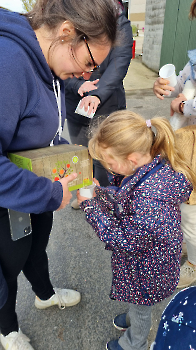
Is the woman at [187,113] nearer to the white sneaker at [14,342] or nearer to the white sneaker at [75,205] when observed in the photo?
the white sneaker at [14,342]

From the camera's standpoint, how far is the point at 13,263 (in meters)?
1.29

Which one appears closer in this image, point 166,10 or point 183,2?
point 183,2

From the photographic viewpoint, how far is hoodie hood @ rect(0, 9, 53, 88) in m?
0.90

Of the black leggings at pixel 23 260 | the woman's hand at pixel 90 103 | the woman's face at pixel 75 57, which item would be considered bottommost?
the black leggings at pixel 23 260

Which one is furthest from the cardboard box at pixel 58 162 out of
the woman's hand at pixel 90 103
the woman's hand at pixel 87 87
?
the woman's hand at pixel 87 87

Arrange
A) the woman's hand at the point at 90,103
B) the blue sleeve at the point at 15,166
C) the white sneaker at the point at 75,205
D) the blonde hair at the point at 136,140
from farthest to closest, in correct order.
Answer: the white sneaker at the point at 75,205, the woman's hand at the point at 90,103, the blonde hair at the point at 136,140, the blue sleeve at the point at 15,166

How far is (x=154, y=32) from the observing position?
9984 mm

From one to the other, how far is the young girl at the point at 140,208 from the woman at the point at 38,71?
0.28 metres

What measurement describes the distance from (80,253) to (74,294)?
479 millimetres

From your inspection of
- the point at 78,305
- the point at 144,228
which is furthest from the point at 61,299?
the point at 144,228

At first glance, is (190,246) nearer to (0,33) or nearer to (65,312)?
(65,312)

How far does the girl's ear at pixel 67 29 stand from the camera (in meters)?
0.96

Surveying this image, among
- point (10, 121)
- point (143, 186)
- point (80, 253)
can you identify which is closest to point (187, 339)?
point (143, 186)

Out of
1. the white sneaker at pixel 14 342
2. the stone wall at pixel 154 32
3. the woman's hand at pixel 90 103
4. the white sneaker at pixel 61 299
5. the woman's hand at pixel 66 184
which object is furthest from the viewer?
the stone wall at pixel 154 32
